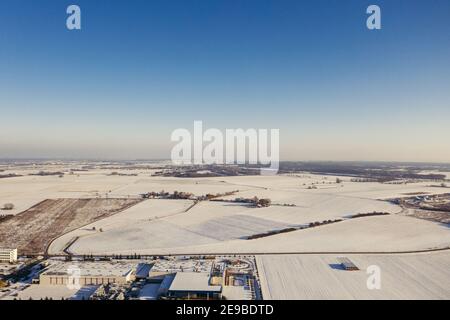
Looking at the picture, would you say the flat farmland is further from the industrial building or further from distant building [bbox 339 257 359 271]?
distant building [bbox 339 257 359 271]

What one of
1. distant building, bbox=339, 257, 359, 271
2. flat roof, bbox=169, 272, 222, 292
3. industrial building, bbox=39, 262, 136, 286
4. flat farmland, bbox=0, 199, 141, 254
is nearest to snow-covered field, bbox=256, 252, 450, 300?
distant building, bbox=339, 257, 359, 271

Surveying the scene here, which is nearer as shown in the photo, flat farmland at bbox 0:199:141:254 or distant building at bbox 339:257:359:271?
distant building at bbox 339:257:359:271

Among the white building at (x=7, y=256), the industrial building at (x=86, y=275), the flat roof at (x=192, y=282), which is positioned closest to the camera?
the flat roof at (x=192, y=282)

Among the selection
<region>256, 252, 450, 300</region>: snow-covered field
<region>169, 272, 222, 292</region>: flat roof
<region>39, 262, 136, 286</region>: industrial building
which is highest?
<region>169, 272, 222, 292</region>: flat roof

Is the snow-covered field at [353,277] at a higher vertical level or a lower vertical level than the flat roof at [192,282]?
lower

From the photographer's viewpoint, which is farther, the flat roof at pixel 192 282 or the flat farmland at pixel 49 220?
the flat farmland at pixel 49 220

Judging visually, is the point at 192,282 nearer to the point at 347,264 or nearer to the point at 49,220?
the point at 347,264

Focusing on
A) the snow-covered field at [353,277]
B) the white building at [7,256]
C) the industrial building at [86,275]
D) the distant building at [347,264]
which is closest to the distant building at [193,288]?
the snow-covered field at [353,277]

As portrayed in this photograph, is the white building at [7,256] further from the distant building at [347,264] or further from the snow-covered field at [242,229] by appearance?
the distant building at [347,264]
